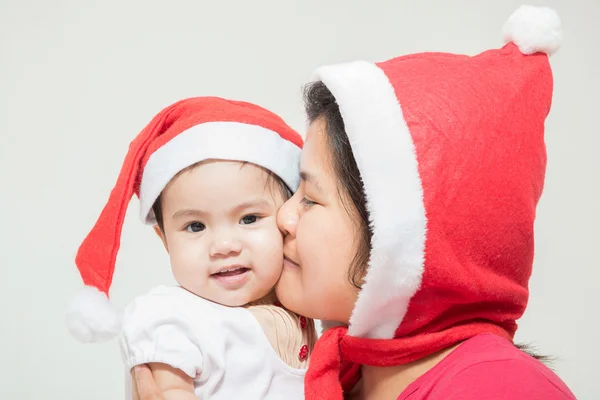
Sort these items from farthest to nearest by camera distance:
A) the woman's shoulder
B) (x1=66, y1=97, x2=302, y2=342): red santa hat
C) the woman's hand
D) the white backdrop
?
the white backdrop → (x1=66, y1=97, x2=302, y2=342): red santa hat → the woman's hand → the woman's shoulder

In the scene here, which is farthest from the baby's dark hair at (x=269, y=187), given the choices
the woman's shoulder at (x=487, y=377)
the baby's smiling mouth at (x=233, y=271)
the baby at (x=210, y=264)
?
the woman's shoulder at (x=487, y=377)

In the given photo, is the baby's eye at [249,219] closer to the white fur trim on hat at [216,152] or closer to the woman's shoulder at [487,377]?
the white fur trim on hat at [216,152]

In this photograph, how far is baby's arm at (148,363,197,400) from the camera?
107 centimetres

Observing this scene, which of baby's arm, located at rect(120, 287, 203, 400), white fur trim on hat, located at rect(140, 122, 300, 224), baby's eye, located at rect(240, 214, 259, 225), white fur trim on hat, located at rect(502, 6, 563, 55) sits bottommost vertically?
baby's arm, located at rect(120, 287, 203, 400)

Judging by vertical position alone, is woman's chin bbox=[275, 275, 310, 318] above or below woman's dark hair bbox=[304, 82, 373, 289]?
below

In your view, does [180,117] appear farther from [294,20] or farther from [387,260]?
[294,20]

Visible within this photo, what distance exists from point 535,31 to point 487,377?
21.7 inches

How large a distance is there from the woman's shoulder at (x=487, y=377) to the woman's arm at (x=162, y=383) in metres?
0.32

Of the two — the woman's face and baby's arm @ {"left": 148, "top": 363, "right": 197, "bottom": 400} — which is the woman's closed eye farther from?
baby's arm @ {"left": 148, "top": 363, "right": 197, "bottom": 400}

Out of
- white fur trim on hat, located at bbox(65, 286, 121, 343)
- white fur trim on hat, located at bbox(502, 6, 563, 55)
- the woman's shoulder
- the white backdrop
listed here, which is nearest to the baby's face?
white fur trim on hat, located at bbox(65, 286, 121, 343)

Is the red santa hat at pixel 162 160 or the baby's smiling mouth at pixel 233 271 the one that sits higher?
the red santa hat at pixel 162 160

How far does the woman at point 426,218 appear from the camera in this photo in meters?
1.01

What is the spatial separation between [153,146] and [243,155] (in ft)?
0.57

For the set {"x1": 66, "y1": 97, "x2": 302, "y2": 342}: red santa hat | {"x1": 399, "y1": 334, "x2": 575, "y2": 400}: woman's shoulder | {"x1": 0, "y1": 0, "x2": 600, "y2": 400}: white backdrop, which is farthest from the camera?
{"x1": 0, "y1": 0, "x2": 600, "y2": 400}: white backdrop
